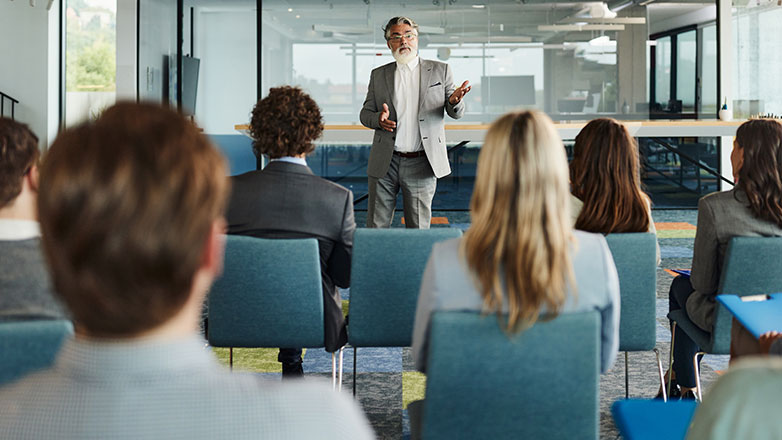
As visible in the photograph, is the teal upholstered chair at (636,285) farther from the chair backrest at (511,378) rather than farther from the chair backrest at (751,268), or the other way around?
the chair backrest at (511,378)

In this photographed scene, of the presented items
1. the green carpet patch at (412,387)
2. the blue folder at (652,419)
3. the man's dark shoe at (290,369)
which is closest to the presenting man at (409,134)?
the green carpet patch at (412,387)

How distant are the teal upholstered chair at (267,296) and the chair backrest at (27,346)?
107cm

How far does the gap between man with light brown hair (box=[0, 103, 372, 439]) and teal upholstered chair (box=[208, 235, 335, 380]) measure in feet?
5.73

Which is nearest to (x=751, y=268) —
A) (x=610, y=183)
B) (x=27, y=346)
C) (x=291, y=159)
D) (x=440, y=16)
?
(x=610, y=183)

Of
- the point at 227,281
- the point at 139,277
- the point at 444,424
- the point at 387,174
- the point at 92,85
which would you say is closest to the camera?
the point at 139,277

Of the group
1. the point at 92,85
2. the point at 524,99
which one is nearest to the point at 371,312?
the point at 524,99

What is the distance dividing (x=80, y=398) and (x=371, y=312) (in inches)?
77.9

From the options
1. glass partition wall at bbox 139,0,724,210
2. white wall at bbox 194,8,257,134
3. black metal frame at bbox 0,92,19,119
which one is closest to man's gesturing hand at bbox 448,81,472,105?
glass partition wall at bbox 139,0,724,210

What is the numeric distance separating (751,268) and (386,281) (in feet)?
4.00

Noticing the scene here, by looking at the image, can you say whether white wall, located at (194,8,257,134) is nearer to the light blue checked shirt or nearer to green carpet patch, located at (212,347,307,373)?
green carpet patch, located at (212,347,307,373)

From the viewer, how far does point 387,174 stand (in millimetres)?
4793

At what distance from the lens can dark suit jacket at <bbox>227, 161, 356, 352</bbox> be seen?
2.75 m

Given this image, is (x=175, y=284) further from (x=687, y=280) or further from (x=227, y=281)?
(x=687, y=280)

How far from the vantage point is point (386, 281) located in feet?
8.87
